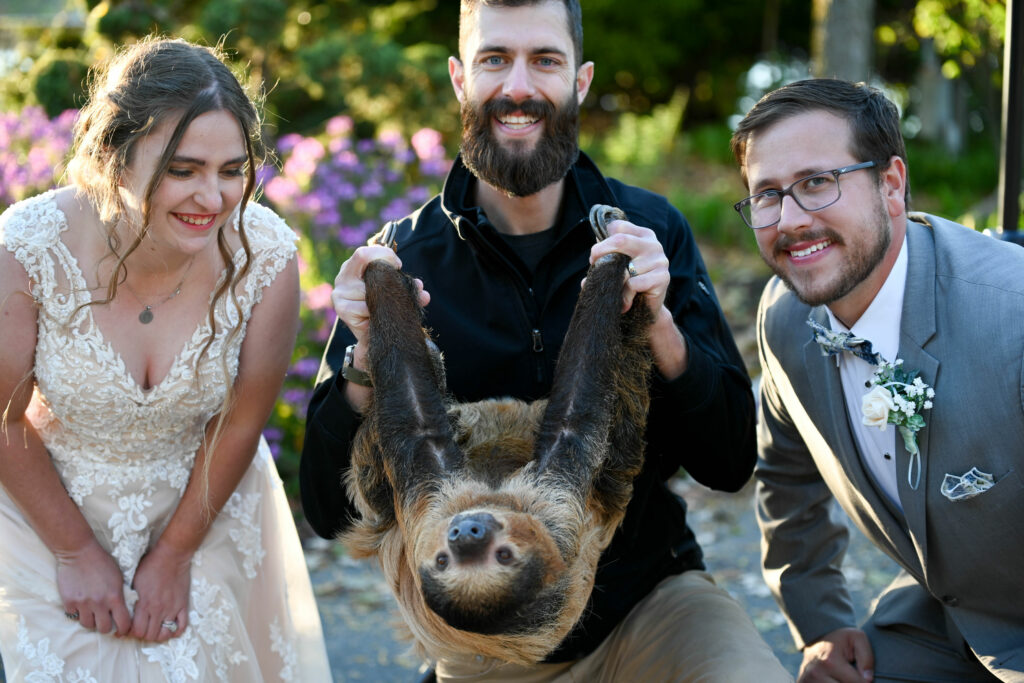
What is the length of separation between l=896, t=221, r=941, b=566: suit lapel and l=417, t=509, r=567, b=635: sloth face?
107 centimetres

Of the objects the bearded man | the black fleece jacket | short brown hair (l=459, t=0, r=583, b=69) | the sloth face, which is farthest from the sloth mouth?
short brown hair (l=459, t=0, r=583, b=69)

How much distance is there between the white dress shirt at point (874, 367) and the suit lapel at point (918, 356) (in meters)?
0.04

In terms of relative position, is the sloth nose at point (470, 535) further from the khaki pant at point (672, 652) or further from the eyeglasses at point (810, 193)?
the eyeglasses at point (810, 193)

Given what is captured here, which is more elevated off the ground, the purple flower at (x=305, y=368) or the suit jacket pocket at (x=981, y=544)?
the suit jacket pocket at (x=981, y=544)

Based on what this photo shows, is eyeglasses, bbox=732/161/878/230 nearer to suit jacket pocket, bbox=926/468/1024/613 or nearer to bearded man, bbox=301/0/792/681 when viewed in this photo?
bearded man, bbox=301/0/792/681

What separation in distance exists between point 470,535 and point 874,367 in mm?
1356

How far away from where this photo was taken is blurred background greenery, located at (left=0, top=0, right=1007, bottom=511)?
22.7 feet

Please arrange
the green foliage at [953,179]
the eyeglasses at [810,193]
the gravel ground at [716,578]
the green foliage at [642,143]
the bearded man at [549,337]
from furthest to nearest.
→ the green foliage at [642,143]
the green foliage at [953,179]
the gravel ground at [716,578]
the bearded man at [549,337]
the eyeglasses at [810,193]

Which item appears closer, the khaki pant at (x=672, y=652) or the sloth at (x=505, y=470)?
the sloth at (x=505, y=470)

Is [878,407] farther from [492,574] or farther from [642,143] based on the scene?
[642,143]

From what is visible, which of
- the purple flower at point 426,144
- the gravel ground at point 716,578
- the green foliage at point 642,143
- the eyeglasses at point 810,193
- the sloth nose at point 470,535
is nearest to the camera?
the sloth nose at point 470,535

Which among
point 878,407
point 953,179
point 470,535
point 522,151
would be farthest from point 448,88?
point 470,535

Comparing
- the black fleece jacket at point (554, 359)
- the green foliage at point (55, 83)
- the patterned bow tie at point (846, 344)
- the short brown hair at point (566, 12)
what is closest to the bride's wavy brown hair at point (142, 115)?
the black fleece jacket at point (554, 359)

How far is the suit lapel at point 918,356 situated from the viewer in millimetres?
2750
